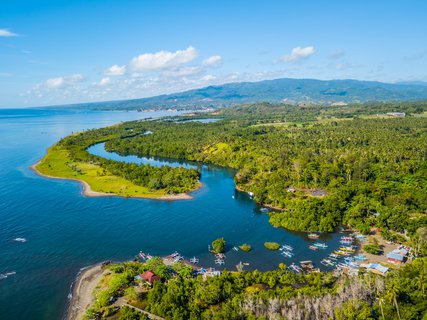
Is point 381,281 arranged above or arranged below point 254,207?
above

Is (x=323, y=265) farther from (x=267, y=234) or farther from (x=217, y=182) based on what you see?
(x=217, y=182)

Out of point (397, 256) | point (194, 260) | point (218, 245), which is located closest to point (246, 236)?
point (218, 245)

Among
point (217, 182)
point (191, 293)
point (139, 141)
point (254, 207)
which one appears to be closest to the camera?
point (191, 293)

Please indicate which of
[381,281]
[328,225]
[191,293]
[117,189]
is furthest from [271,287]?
[117,189]

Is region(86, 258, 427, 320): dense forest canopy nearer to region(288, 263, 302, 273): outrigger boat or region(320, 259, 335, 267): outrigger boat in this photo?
Answer: region(288, 263, 302, 273): outrigger boat

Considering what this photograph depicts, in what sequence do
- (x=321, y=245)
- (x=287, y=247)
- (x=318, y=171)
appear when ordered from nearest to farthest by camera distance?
Answer: 1. (x=287, y=247)
2. (x=321, y=245)
3. (x=318, y=171)

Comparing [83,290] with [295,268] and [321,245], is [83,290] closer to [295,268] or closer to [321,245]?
[295,268]
